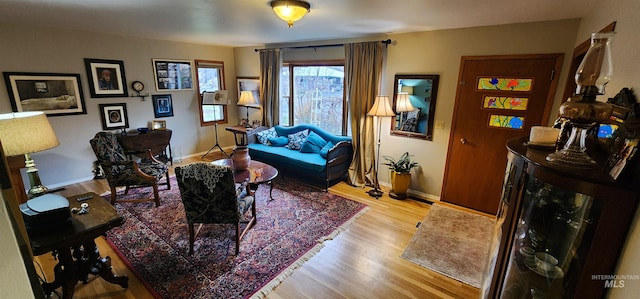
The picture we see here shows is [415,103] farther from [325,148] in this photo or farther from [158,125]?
[158,125]

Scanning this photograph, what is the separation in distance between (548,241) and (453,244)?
5.82 ft

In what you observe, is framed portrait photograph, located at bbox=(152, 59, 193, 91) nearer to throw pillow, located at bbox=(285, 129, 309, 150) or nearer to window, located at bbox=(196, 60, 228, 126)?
window, located at bbox=(196, 60, 228, 126)

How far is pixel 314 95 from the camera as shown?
5059mm

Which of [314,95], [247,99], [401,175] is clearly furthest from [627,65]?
[247,99]

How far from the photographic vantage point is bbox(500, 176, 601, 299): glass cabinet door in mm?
1062

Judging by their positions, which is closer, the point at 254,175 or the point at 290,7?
the point at 290,7

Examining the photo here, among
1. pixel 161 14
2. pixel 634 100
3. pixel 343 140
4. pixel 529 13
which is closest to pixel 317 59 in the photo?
pixel 343 140

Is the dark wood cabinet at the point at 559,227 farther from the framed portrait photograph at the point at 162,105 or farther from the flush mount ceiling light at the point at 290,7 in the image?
the framed portrait photograph at the point at 162,105

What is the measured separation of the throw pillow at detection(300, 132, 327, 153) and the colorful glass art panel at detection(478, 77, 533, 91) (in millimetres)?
2497

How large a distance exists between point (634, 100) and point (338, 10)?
7.30 ft

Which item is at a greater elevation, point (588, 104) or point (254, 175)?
point (588, 104)

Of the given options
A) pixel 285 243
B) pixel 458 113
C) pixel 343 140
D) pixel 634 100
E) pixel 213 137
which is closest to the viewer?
Answer: pixel 634 100

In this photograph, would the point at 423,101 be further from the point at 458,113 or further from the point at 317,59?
the point at 317,59

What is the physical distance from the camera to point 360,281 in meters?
2.33
